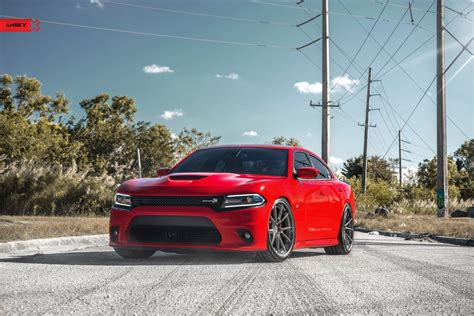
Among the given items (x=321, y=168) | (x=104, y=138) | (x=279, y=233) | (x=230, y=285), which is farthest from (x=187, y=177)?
(x=104, y=138)

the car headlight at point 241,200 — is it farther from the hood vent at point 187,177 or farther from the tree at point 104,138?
the tree at point 104,138

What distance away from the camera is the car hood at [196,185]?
23.4 feet

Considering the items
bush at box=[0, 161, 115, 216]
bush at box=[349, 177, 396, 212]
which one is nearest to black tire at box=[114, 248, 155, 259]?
bush at box=[0, 161, 115, 216]

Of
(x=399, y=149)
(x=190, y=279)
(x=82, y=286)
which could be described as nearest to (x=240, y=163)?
(x=190, y=279)

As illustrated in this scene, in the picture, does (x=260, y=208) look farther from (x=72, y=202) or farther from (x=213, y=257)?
(x=72, y=202)

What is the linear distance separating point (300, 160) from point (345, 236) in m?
1.48

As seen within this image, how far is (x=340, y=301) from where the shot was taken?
4.91 m

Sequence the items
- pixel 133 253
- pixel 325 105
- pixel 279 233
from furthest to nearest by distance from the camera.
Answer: pixel 325 105
pixel 133 253
pixel 279 233

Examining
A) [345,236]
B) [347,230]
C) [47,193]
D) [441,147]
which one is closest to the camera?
[345,236]

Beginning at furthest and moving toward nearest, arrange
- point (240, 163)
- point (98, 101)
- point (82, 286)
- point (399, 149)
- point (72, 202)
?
point (399, 149) < point (98, 101) < point (72, 202) < point (240, 163) < point (82, 286)

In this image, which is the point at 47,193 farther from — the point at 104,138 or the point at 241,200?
the point at 104,138

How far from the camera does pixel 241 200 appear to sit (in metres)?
7.16

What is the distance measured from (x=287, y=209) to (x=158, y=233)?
1.64 m

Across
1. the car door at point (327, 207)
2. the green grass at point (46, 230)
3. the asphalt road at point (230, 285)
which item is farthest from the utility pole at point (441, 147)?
the asphalt road at point (230, 285)
